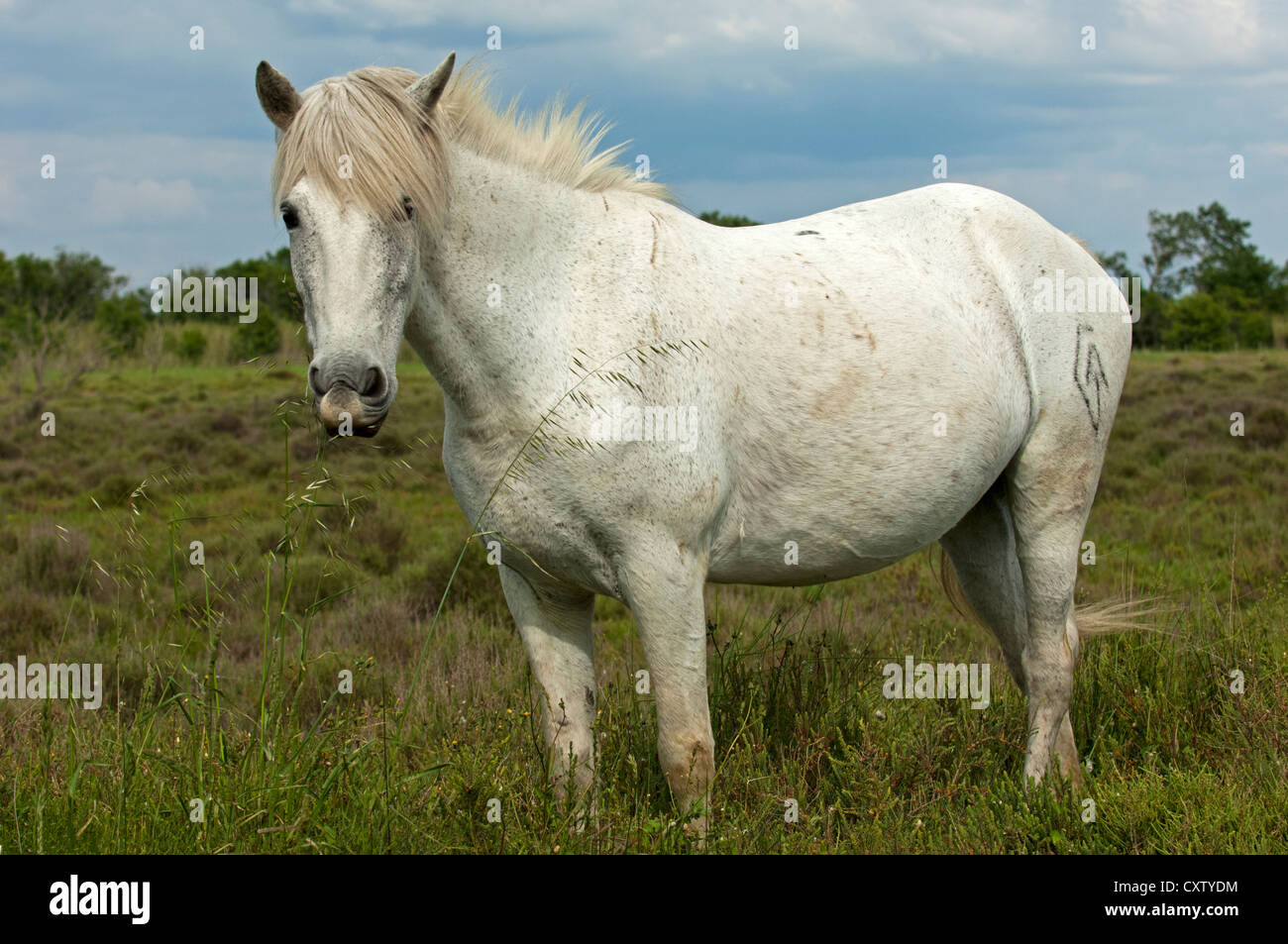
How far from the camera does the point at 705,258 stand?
144 inches

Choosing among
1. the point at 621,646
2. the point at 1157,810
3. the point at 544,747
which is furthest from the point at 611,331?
the point at 621,646

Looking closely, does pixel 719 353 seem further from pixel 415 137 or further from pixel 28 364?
pixel 28 364

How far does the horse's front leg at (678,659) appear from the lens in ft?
10.9

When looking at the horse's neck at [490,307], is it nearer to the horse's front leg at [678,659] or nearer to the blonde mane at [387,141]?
the blonde mane at [387,141]

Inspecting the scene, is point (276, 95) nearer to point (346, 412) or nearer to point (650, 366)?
point (346, 412)

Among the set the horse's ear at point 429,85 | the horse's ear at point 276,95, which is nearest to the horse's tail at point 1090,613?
the horse's ear at point 429,85

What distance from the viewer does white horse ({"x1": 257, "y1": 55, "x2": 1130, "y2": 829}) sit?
9.59ft

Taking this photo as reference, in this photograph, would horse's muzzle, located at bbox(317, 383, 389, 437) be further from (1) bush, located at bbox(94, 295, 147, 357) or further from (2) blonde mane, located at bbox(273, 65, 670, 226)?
(1) bush, located at bbox(94, 295, 147, 357)

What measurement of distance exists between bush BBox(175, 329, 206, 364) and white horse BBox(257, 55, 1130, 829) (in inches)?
1602

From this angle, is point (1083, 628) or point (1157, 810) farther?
point (1083, 628)

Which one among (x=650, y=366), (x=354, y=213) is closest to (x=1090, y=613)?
(x=650, y=366)

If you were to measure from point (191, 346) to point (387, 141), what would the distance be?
4244 centimetres

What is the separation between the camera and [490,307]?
334 cm
